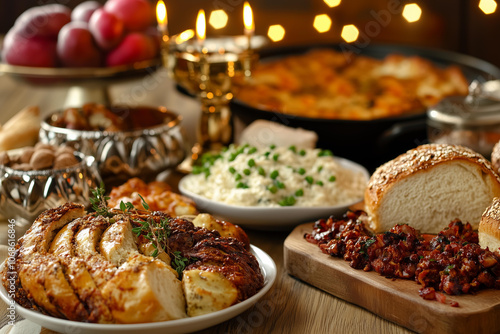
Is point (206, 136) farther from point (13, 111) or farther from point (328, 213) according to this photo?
point (13, 111)

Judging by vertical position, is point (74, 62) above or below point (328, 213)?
above

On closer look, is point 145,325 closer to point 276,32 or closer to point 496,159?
point 496,159

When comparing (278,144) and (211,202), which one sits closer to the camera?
(211,202)

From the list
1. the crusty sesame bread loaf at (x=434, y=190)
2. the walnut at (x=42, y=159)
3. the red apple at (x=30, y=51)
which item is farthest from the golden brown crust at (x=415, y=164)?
the red apple at (x=30, y=51)

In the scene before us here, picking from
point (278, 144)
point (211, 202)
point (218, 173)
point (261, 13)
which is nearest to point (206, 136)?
point (278, 144)

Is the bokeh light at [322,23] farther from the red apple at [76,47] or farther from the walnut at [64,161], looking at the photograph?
the walnut at [64,161]

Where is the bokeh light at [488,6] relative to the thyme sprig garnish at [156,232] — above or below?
above
